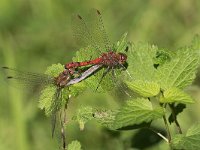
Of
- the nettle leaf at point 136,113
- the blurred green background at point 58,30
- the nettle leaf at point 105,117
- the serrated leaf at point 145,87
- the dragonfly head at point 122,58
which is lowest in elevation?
the nettle leaf at point 136,113

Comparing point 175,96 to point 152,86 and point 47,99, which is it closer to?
A: point 152,86

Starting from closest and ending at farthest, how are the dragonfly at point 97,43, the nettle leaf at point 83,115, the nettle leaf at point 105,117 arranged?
1. the nettle leaf at point 105,117
2. the nettle leaf at point 83,115
3. the dragonfly at point 97,43

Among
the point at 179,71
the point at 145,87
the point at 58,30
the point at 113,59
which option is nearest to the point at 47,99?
the point at 113,59

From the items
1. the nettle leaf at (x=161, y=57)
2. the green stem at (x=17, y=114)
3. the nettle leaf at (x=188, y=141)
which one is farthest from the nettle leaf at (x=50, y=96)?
the green stem at (x=17, y=114)

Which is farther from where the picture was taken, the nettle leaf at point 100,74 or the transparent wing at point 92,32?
the transparent wing at point 92,32

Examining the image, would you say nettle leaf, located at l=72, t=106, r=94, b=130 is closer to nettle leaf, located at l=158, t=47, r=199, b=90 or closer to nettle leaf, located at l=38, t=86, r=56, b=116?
nettle leaf, located at l=38, t=86, r=56, b=116

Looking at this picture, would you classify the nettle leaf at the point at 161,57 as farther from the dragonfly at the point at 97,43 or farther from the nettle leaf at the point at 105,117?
the nettle leaf at the point at 105,117

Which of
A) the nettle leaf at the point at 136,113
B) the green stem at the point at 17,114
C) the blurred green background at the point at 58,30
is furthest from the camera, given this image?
the blurred green background at the point at 58,30

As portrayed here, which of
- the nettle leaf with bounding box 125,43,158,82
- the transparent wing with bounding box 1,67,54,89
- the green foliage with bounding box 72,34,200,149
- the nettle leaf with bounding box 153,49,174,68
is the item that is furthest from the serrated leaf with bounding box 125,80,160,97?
the transparent wing with bounding box 1,67,54,89
